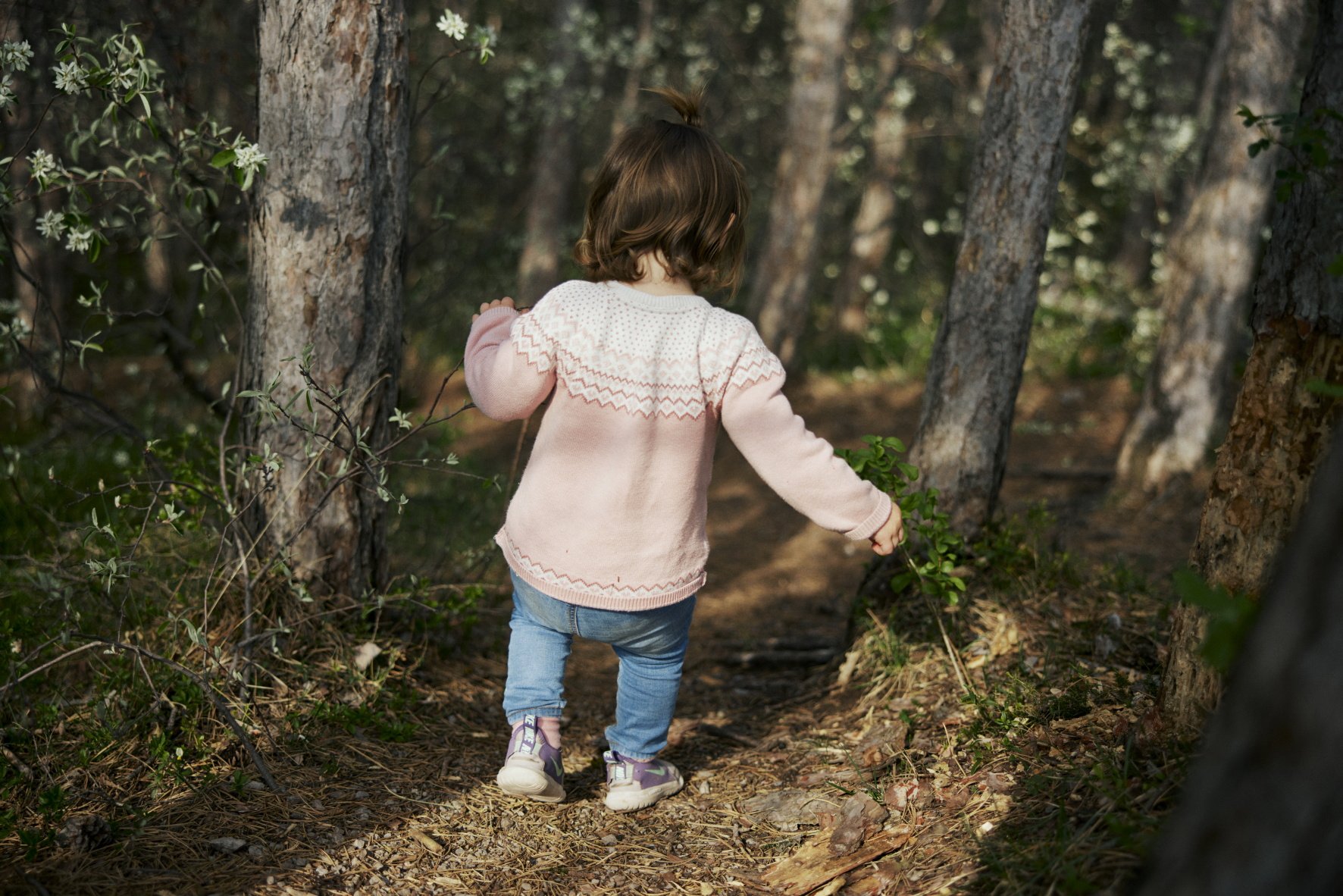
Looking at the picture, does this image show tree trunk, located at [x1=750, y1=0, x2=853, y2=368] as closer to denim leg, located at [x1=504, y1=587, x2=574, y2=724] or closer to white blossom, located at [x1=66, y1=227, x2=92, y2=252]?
denim leg, located at [x1=504, y1=587, x2=574, y2=724]

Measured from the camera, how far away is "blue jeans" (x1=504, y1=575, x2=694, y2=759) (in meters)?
2.79

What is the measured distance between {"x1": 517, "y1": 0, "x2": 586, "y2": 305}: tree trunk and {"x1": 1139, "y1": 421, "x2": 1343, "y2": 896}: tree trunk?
9.08 metres

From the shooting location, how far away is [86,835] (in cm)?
224

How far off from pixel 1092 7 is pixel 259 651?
11.2 ft

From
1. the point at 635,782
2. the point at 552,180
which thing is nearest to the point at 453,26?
the point at 635,782

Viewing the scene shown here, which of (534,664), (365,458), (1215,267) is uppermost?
(1215,267)

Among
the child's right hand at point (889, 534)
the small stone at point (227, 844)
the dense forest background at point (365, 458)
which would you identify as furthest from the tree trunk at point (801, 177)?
the small stone at point (227, 844)

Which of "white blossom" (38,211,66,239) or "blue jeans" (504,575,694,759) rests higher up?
"white blossom" (38,211,66,239)

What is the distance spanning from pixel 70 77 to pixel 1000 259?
113 inches

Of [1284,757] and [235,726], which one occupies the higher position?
[1284,757]

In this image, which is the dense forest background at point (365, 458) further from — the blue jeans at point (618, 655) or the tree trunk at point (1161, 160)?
the tree trunk at point (1161, 160)

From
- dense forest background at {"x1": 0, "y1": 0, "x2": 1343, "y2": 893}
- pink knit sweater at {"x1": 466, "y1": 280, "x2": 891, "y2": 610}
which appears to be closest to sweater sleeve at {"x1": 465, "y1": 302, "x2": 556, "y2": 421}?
pink knit sweater at {"x1": 466, "y1": 280, "x2": 891, "y2": 610}

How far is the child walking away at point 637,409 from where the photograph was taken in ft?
8.68

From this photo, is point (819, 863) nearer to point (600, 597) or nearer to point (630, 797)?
point (630, 797)
